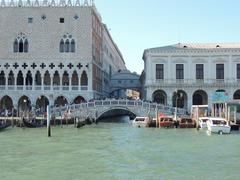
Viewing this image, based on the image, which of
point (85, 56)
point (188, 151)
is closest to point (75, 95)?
point (85, 56)

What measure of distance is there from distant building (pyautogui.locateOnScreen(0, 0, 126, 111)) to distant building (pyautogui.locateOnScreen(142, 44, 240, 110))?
433 cm

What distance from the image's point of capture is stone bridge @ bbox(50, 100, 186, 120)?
101ft

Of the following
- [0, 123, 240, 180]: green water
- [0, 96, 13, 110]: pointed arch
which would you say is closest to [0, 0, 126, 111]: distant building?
[0, 96, 13, 110]: pointed arch

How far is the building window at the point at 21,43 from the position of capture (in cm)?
3525

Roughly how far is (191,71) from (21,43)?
11752 millimetres

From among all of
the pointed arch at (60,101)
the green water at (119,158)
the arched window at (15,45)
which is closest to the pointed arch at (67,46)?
the pointed arch at (60,101)

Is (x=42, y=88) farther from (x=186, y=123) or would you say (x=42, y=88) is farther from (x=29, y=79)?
(x=186, y=123)

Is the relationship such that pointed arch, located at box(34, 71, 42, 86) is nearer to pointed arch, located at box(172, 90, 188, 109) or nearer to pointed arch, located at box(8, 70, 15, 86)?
pointed arch, located at box(8, 70, 15, 86)

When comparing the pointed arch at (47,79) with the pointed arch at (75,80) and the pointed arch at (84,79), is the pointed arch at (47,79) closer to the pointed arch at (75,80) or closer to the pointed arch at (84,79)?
the pointed arch at (75,80)

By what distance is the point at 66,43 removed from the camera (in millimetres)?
35062

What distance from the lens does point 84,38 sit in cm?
3494

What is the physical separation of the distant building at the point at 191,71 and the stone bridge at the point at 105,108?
3.50 metres

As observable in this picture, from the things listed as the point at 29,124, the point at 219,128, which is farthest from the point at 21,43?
the point at 219,128

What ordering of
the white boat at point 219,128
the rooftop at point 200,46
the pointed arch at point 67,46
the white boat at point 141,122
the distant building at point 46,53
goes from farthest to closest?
1. the pointed arch at point 67,46
2. the distant building at point 46,53
3. the rooftop at point 200,46
4. the white boat at point 141,122
5. the white boat at point 219,128
